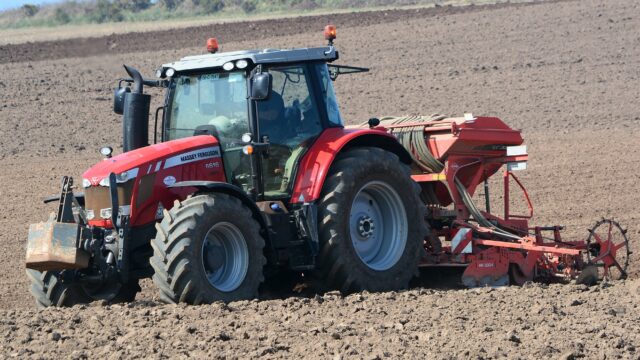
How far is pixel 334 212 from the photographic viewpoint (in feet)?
31.0

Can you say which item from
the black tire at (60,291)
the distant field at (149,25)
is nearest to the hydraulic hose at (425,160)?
the black tire at (60,291)

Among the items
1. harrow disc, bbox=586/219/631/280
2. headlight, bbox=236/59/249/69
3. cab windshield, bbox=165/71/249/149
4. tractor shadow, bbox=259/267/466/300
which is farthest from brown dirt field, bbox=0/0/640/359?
headlight, bbox=236/59/249/69

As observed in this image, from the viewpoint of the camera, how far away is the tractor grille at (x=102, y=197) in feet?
29.3

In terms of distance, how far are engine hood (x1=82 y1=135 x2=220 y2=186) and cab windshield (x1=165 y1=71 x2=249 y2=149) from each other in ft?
0.68

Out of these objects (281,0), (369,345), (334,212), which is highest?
(281,0)

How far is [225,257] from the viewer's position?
8961mm

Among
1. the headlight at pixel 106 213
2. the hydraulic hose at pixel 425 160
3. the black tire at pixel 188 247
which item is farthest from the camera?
the hydraulic hose at pixel 425 160

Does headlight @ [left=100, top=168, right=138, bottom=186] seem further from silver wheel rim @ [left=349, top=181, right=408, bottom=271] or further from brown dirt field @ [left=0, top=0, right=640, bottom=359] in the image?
silver wheel rim @ [left=349, top=181, right=408, bottom=271]

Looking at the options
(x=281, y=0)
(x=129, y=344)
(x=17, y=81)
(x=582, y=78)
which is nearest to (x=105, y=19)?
(x=129, y=344)

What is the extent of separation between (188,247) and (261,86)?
1.52 m

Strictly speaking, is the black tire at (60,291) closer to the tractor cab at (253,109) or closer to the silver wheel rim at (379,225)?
the tractor cab at (253,109)

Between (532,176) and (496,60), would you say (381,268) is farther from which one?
(496,60)

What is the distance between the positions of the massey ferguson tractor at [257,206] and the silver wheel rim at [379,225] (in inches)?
0.5

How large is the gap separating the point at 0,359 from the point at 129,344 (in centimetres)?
79
